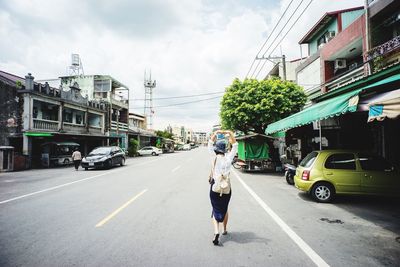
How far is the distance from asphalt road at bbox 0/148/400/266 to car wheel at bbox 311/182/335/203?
0.28 meters

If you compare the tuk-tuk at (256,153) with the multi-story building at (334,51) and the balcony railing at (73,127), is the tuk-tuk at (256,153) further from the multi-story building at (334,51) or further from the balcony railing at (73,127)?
the balcony railing at (73,127)

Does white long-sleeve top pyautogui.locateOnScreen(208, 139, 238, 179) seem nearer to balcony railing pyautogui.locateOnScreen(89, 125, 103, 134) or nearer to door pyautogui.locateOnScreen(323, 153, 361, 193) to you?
door pyautogui.locateOnScreen(323, 153, 361, 193)

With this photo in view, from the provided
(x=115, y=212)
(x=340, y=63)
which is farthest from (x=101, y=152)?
(x=340, y=63)

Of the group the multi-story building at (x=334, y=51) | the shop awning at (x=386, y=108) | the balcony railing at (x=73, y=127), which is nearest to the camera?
the shop awning at (x=386, y=108)

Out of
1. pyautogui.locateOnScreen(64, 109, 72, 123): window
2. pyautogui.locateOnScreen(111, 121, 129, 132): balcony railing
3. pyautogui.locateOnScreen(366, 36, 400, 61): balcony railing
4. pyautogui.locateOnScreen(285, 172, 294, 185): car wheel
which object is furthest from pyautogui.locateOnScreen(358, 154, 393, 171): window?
pyautogui.locateOnScreen(111, 121, 129, 132): balcony railing

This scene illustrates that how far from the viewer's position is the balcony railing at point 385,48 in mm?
9062

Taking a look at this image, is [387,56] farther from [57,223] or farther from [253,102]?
[57,223]

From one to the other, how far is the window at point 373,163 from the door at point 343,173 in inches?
10.3

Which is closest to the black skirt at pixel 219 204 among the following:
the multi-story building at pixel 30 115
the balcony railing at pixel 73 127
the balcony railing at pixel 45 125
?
the multi-story building at pixel 30 115

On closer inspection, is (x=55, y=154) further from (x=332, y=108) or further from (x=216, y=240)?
(x=332, y=108)

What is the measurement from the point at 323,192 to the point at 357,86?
409cm

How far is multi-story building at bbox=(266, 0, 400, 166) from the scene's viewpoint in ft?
17.6

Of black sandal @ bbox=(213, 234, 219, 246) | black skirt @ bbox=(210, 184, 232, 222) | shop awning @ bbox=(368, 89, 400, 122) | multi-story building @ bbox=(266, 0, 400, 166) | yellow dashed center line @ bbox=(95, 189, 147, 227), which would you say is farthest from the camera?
multi-story building @ bbox=(266, 0, 400, 166)

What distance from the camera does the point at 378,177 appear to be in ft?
21.0
